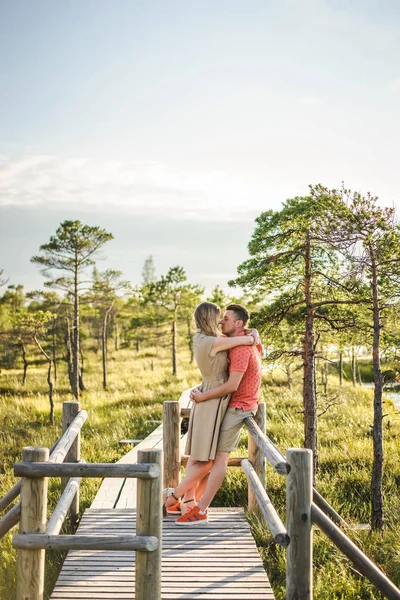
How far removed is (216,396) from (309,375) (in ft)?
21.4

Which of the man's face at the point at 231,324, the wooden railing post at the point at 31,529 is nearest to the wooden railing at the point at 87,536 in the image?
the wooden railing post at the point at 31,529

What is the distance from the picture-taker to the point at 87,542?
3566 millimetres

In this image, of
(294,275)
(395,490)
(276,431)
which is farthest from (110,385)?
(395,490)

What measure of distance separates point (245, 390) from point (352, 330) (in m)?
7.11

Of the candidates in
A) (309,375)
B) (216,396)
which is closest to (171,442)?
(216,396)

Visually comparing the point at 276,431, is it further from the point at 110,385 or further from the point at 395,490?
the point at 110,385

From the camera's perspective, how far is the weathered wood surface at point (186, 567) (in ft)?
14.4

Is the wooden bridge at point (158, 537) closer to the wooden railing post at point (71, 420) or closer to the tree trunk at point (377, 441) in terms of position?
the wooden railing post at point (71, 420)

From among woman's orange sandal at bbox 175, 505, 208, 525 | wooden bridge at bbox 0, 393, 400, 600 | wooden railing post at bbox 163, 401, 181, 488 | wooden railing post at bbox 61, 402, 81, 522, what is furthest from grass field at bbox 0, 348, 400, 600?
wooden railing post at bbox 163, 401, 181, 488

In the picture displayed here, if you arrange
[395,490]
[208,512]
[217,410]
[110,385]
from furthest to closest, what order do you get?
1. [110,385]
2. [395,490]
3. [208,512]
4. [217,410]

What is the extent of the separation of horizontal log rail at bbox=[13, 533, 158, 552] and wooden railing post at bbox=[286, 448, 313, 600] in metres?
0.94

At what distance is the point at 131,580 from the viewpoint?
4.59m

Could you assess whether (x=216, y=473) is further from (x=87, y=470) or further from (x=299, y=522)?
→ (x=87, y=470)

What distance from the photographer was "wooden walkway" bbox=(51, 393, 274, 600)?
4.39 m
